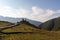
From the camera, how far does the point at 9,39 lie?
6531 cm

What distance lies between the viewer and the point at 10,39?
65250 millimetres

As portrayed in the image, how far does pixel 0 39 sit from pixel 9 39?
390cm

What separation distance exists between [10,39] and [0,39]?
429cm

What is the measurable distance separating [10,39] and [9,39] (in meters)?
0.45

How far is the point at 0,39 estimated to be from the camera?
6388 centimetres
